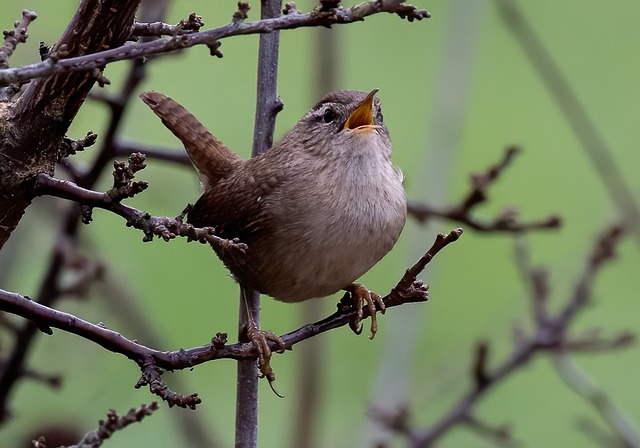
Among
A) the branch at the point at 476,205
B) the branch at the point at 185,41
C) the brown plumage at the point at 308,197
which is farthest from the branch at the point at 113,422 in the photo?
the branch at the point at 476,205

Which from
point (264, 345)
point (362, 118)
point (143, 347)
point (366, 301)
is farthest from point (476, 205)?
point (143, 347)

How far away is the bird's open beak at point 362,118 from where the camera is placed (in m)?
2.63

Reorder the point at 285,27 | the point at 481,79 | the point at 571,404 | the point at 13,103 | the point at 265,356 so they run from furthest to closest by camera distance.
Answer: the point at 481,79
the point at 571,404
the point at 265,356
the point at 13,103
the point at 285,27

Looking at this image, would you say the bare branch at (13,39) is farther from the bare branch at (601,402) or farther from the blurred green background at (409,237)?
the blurred green background at (409,237)

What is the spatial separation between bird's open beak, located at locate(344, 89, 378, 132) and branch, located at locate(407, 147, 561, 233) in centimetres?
26

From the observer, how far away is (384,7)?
4.56ft

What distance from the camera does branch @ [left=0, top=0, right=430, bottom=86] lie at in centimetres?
127

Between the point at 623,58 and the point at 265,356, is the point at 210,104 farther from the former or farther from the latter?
the point at 265,356

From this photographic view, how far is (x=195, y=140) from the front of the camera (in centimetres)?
275

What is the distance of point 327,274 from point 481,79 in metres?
6.81

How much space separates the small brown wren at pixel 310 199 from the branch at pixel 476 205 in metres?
0.20

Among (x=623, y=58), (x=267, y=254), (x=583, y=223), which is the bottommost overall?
(x=267, y=254)

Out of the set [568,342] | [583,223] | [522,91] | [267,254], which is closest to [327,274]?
[267,254]

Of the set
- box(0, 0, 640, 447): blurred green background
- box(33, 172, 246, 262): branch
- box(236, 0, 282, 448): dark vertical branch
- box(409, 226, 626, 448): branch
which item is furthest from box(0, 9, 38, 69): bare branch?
box(0, 0, 640, 447): blurred green background
